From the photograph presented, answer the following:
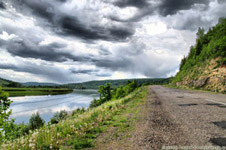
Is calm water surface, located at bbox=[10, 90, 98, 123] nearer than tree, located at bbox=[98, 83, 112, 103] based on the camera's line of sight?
Yes

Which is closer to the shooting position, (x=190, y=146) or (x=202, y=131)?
(x=190, y=146)

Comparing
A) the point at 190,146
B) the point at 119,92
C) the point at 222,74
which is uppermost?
the point at 222,74

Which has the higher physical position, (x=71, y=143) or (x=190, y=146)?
(x=190, y=146)

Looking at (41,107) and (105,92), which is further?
(41,107)

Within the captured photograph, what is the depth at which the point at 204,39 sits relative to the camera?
52.9 metres

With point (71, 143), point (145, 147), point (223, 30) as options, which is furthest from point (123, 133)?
point (223, 30)

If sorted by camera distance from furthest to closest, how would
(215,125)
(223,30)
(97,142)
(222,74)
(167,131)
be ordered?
(223,30), (222,74), (215,125), (167,131), (97,142)

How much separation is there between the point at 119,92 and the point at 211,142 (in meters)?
52.3

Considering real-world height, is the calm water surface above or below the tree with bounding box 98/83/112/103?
below

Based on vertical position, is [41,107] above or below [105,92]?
below

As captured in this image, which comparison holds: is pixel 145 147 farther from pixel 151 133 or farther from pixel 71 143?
pixel 71 143

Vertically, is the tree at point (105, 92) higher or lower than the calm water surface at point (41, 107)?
higher

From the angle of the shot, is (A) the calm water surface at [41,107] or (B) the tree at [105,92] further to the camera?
(B) the tree at [105,92]

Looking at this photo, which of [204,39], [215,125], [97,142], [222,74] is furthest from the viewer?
[204,39]
